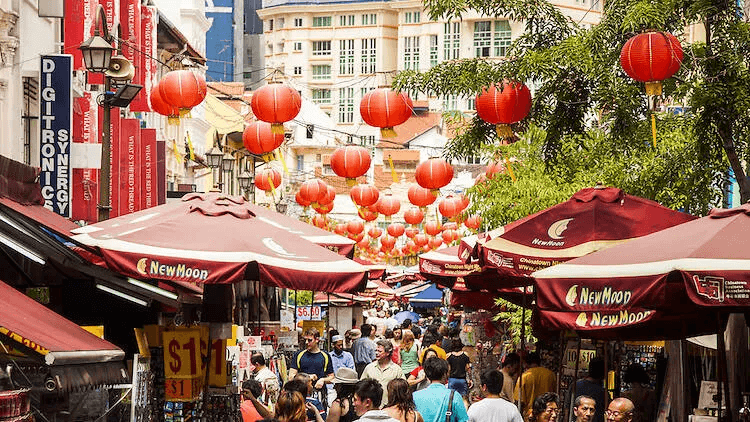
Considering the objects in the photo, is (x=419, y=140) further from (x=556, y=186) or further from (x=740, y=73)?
(x=740, y=73)

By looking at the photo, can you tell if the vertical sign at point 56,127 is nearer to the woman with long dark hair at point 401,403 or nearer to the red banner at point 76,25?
the red banner at point 76,25

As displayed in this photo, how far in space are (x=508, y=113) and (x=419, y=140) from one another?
105m

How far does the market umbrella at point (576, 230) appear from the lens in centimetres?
1330

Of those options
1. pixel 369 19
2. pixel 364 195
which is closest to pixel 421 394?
pixel 364 195

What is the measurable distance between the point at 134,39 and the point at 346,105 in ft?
436

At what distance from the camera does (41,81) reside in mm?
18391

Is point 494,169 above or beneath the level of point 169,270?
above

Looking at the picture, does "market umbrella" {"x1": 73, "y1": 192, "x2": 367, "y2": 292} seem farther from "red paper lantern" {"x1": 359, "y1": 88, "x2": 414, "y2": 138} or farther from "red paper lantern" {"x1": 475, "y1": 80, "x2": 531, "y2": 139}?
"red paper lantern" {"x1": 359, "y1": 88, "x2": 414, "y2": 138}

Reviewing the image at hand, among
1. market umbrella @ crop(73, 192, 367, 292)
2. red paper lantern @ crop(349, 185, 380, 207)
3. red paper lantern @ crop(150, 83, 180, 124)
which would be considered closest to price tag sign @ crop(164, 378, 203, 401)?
market umbrella @ crop(73, 192, 367, 292)

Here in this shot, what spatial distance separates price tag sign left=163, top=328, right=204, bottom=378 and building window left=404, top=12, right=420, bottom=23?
144 m

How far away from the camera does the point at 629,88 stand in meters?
14.9

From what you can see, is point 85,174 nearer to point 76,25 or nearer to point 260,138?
point 76,25

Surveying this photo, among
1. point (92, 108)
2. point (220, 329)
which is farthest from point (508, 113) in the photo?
point (92, 108)

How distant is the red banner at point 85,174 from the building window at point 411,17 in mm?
133039
